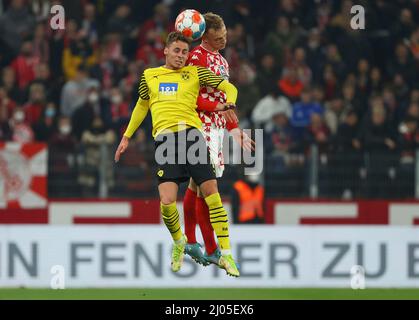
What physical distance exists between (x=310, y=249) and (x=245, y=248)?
930 mm

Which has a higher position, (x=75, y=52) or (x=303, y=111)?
(x=75, y=52)

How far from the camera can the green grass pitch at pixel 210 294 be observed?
1577 centimetres

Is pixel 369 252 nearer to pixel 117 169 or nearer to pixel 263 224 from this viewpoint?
pixel 263 224

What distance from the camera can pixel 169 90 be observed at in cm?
1270

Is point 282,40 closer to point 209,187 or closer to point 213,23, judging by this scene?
point 213,23

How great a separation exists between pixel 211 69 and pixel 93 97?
27.0ft

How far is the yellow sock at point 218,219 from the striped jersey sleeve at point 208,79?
115 cm

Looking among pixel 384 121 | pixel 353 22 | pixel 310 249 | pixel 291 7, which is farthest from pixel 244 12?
pixel 310 249

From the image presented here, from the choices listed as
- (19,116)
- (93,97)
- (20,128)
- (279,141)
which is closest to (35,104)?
(19,116)

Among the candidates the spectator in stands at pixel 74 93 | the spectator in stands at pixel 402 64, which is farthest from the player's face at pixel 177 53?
the spectator in stands at pixel 402 64

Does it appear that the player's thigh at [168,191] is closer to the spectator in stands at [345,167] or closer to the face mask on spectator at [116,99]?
the spectator in stands at [345,167]

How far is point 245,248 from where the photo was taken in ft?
57.4

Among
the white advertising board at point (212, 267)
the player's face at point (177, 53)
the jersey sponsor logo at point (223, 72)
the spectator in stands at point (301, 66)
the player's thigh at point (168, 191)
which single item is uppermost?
the spectator in stands at point (301, 66)

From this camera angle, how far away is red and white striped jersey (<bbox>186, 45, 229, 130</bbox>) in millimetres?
13055
